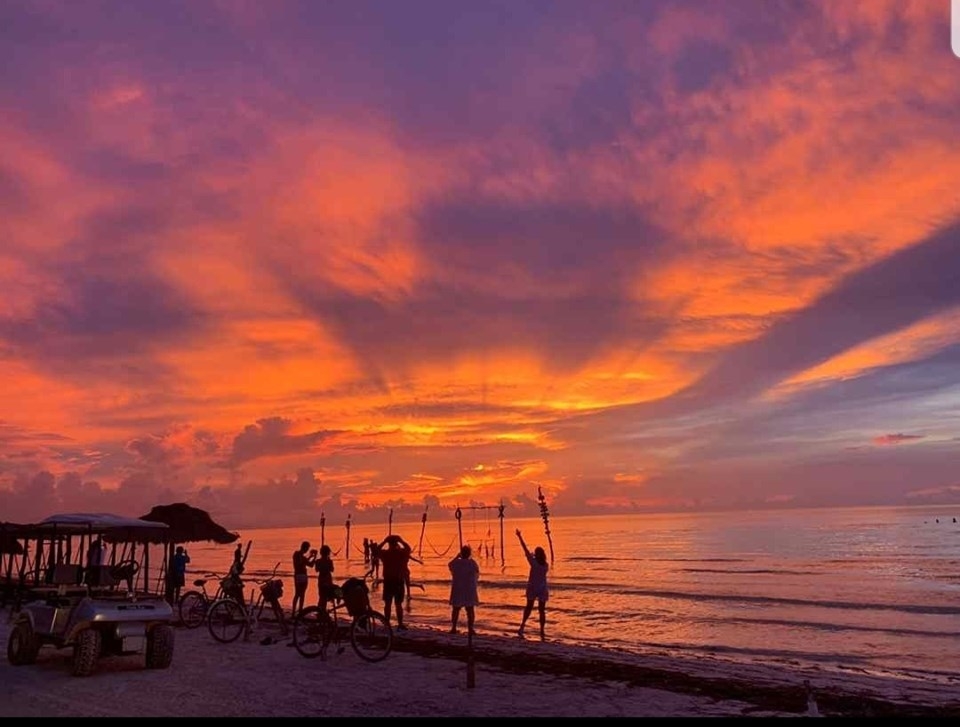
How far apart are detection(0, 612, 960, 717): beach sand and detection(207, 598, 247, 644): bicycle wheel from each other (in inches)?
36.8

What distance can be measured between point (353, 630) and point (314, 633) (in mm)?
1021

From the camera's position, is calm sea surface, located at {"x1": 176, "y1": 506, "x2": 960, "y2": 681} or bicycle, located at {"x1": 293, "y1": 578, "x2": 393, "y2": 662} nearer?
bicycle, located at {"x1": 293, "y1": 578, "x2": 393, "y2": 662}

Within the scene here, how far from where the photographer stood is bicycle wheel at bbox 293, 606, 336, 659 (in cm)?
1448

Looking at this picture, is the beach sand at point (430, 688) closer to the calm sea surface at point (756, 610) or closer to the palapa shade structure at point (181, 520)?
the calm sea surface at point (756, 610)

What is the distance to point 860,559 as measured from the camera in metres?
70.4

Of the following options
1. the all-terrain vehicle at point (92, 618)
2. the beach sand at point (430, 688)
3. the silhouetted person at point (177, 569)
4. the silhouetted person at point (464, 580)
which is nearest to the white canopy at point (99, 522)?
the all-terrain vehicle at point (92, 618)

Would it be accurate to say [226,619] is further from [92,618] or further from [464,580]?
[464,580]

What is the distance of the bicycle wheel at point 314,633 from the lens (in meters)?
14.5

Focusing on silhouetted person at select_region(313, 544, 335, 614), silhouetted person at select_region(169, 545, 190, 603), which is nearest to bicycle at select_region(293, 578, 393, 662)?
silhouetted person at select_region(313, 544, 335, 614)

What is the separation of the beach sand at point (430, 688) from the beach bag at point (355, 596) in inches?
39.2

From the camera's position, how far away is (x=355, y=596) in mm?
14148

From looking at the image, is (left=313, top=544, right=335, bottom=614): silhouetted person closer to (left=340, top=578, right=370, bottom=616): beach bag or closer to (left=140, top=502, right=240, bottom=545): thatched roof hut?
(left=340, top=578, right=370, bottom=616): beach bag

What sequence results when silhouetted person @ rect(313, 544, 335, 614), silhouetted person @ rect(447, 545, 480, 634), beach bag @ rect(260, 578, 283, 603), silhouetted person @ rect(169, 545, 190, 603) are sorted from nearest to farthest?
silhouetted person @ rect(313, 544, 335, 614), silhouetted person @ rect(447, 545, 480, 634), beach bag @ rect(260, 578, 283, 603), silhouetted person @ rect(169, 545, 190, 603)
